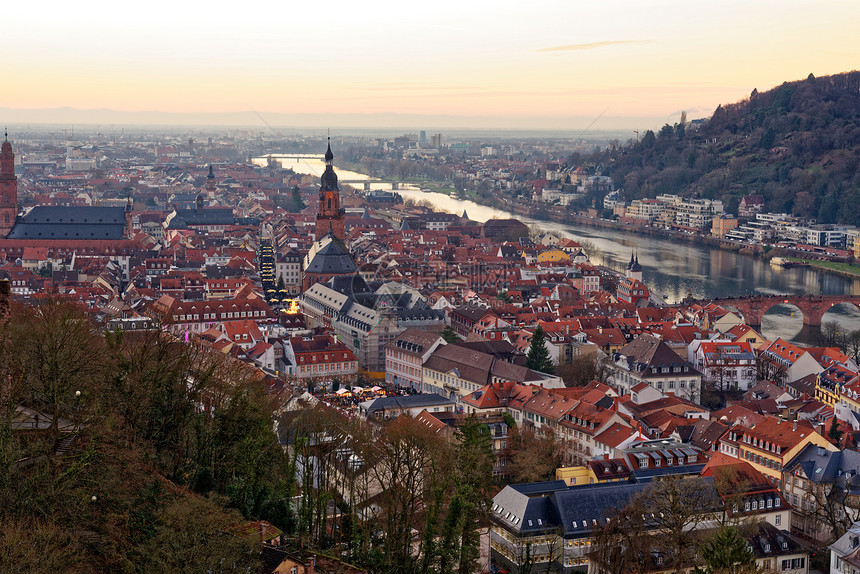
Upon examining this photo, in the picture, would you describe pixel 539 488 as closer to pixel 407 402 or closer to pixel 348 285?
pixel 407 402

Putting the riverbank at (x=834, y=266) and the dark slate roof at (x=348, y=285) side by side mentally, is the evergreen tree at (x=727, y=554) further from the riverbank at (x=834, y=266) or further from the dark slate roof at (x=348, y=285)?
the riverbank at (x=834, y=266)

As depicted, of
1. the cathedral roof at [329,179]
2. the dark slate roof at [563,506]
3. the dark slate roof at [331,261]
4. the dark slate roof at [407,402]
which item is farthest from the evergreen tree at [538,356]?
the cathedral roof at [329,179]

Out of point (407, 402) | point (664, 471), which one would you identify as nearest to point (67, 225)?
point (407, 402)

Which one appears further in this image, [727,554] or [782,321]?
[782,321]

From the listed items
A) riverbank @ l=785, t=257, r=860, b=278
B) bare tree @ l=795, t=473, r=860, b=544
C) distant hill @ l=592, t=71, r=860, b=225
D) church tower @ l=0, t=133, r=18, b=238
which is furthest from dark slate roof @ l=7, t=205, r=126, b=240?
distant hill @ l=592, t=71, r=860, b=225

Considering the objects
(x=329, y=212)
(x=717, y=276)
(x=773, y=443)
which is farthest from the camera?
(x=717, y=276)

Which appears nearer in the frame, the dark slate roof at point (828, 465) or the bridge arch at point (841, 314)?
the dark slate roof at point (828, 465)

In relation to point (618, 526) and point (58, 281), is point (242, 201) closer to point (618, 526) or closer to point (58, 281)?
point (58, 281)

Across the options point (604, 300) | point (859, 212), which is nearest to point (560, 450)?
point (604, 300)
